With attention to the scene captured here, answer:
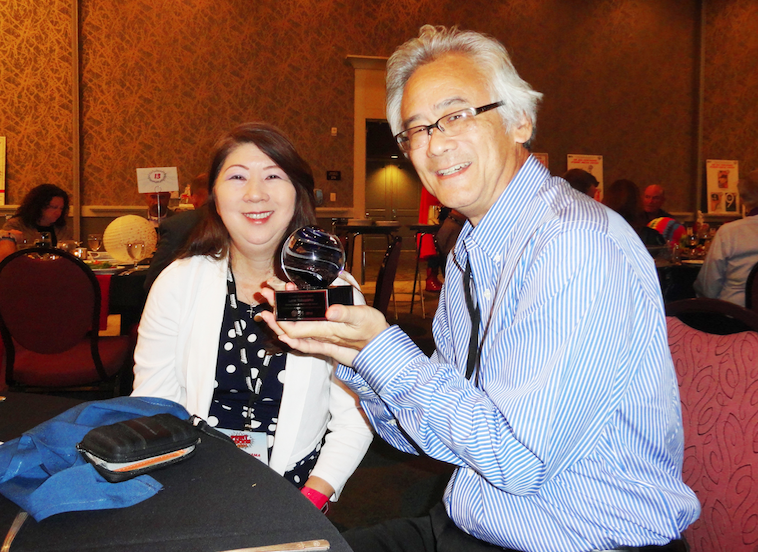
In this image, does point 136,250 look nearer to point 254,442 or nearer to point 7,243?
point 7,243

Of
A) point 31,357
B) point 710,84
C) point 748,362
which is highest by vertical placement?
point 710,84

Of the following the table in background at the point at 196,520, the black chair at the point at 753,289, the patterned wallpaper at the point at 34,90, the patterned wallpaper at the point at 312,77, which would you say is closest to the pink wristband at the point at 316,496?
the table in background at the point at 196,520

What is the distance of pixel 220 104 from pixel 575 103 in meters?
5.81

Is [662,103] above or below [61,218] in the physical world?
above

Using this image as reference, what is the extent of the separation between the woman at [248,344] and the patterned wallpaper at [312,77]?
5566 mm

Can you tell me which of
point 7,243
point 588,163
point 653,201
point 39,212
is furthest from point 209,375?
→ point 588,163

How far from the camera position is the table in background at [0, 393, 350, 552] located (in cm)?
67

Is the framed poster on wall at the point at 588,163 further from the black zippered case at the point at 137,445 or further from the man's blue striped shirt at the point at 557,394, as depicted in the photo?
the black zippered case at the point at 137,445

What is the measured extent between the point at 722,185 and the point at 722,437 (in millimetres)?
10588

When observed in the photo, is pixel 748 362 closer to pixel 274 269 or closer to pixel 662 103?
pixel 274 269

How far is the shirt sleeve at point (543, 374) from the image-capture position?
0.79 meters

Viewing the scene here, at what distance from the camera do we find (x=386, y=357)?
896 mm

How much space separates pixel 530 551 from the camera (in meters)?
0.93

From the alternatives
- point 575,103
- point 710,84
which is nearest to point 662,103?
point 710,84
